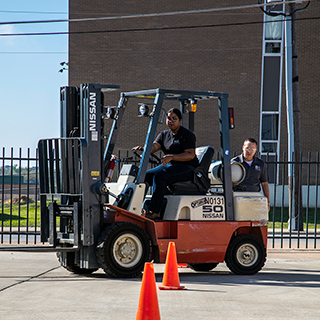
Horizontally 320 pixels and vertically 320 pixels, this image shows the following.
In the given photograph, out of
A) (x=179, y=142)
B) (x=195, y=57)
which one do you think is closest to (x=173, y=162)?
(x=179, y=142)

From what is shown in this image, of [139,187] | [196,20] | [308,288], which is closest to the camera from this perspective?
[308,288]

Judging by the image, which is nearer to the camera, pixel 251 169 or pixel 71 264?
pixel 71 264

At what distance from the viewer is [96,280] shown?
7414 mm

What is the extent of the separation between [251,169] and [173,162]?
163 cm

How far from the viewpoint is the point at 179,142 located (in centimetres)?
791

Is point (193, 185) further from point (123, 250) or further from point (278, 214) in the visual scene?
point (278, 214)

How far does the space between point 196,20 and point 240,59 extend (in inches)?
115

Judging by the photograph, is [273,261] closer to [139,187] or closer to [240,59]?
[139,187]

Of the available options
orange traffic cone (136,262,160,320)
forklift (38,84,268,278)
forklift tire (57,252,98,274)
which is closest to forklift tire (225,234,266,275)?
forklift (38,84,268,278)

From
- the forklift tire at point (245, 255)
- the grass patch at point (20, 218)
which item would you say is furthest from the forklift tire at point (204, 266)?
the grass patch at point (20, 218)

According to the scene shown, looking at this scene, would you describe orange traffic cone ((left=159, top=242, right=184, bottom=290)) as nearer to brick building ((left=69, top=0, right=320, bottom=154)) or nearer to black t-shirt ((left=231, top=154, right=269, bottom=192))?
black t-shirt ((left=231, top=154, right=269, bottom=192))

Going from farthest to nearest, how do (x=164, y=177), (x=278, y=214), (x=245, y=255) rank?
(x=278, y=214), (x=245, y=255), (x=164, y=177)

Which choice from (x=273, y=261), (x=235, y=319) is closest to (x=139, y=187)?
(x=235, y=319)

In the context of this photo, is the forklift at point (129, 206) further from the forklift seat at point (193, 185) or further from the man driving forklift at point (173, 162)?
the man driving forklift at point (173, 162)
